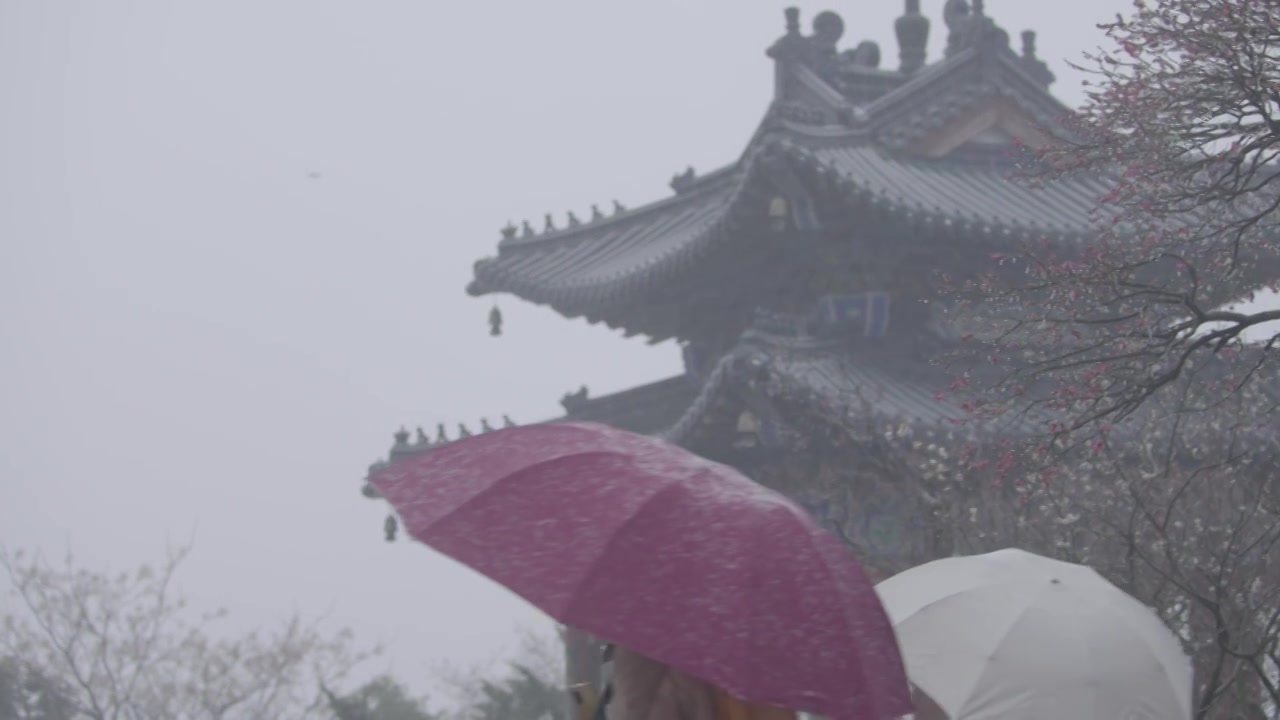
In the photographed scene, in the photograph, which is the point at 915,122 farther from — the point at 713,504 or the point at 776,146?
the point at 713,504

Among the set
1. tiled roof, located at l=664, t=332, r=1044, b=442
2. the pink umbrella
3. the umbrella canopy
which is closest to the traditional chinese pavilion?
tiled roof, located at l=664, t=332, r=1044, b=442

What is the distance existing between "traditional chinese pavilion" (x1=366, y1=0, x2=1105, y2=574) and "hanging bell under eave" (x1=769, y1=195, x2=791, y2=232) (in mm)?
21

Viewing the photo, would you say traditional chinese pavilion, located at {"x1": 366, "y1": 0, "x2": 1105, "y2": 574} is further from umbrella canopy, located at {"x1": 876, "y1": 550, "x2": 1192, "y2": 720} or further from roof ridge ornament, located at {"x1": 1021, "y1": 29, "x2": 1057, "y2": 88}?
umbrella canopy, located at {"x1": 876, "y1": 550, "x2": 1192, "y2": 720}

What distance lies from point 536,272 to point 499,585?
14.1 meters

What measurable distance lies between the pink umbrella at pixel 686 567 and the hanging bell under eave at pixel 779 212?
1010cm

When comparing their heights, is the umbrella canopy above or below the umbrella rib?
below

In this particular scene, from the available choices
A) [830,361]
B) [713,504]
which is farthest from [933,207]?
[713,504]

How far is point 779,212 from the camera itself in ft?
44.3

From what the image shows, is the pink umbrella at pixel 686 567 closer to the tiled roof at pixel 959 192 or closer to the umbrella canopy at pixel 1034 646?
the umbrella canopy at pixel 1034 646

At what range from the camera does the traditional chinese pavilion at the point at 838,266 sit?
524 inches

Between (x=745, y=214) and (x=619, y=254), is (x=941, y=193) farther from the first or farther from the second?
(x=619, y=254)

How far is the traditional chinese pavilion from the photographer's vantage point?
43.7ft

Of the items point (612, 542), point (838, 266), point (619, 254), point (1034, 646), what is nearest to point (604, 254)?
point (619, 254)

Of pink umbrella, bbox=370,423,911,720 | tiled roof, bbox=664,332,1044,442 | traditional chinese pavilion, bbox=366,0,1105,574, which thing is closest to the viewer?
pink umbrella, bbox=370,423,911,720
